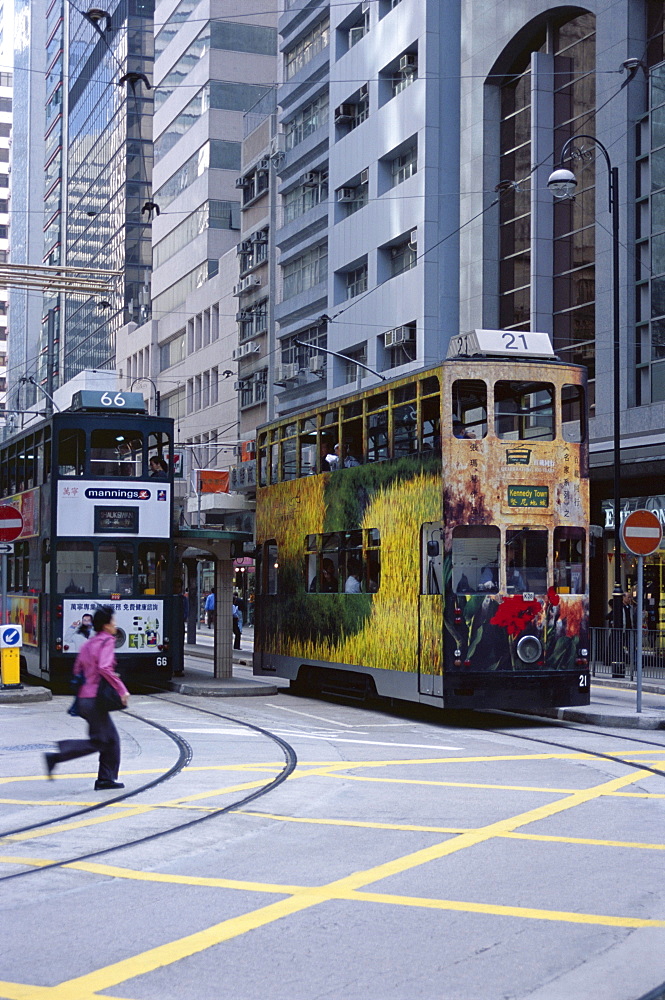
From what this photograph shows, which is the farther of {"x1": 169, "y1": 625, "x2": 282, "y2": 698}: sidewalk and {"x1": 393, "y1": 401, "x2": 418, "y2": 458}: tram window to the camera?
{"x1": 169, "y1": 625, "x2": 282, "y2": 698}: sidewalk

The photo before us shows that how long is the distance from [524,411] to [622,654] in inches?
387

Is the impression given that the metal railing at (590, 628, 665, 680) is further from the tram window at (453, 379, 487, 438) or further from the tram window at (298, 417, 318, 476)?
the tram window at (453, 379, 487, 438)

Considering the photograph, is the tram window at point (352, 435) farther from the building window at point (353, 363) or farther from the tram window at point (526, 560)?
the building window at point (353, 363)

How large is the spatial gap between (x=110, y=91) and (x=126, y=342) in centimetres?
1981

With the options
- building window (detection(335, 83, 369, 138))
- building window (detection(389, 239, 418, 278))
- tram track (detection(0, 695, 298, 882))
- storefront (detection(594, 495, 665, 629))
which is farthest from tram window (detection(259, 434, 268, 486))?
building window (detection(335, 83, 369, 138))

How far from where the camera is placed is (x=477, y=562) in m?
17.4

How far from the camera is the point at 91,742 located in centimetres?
1177

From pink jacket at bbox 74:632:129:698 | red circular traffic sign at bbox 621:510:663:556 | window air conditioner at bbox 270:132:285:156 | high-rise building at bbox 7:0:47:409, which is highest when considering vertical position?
high-rise building at bbox 7:0:47:409

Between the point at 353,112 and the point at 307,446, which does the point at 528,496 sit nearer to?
the point at 307,446

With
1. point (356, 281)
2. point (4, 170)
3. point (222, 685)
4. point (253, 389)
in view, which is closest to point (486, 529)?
point (222, 685)

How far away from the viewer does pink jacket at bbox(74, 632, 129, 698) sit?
39.1ft

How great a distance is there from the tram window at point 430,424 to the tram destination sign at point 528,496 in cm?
105

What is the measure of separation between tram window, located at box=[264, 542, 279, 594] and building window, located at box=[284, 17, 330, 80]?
3548 cm

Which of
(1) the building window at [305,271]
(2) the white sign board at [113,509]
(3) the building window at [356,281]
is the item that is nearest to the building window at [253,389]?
(1) the building window at [305,271]
